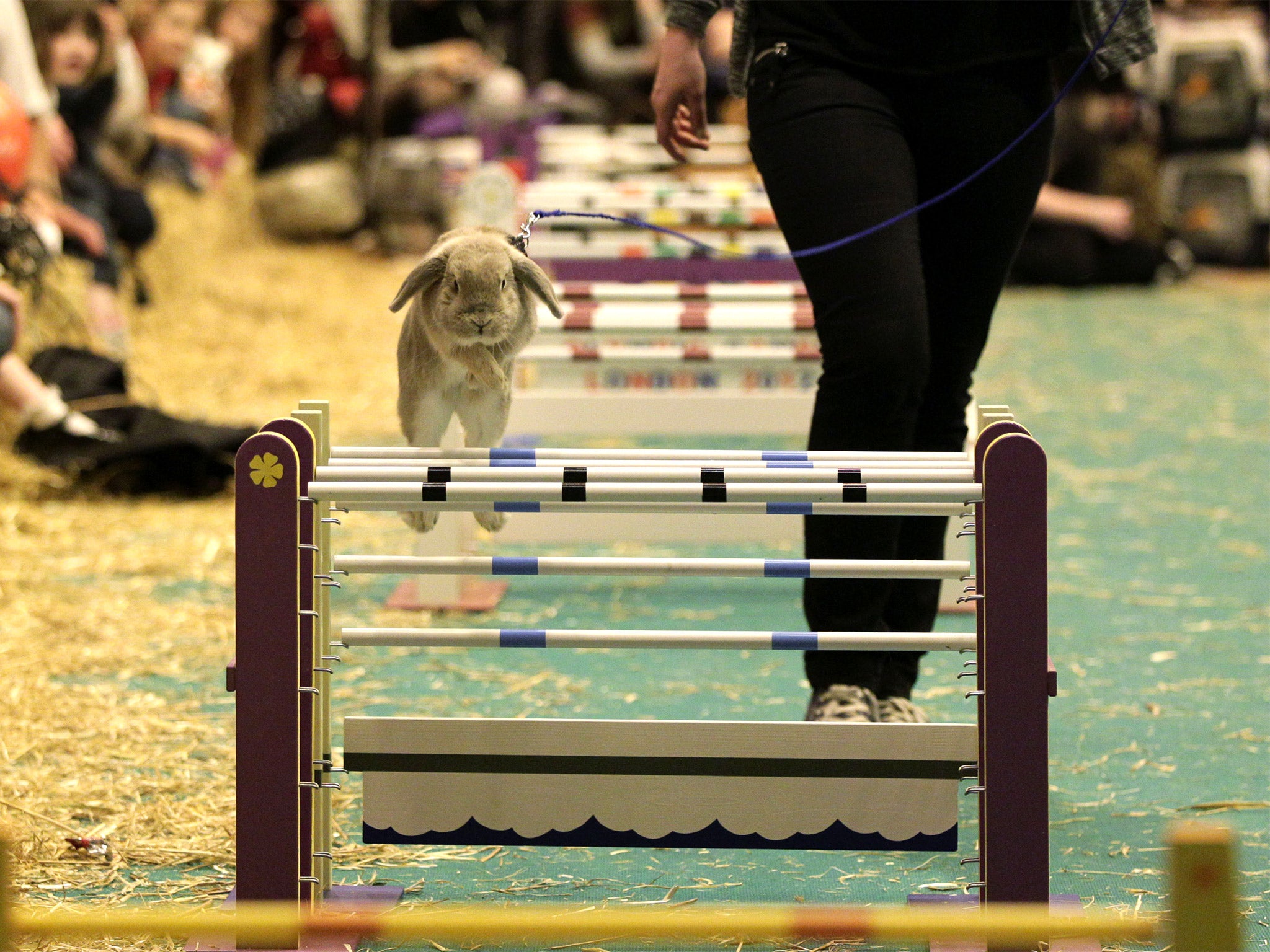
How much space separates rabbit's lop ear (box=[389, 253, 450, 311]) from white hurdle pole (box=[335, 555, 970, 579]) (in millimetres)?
292

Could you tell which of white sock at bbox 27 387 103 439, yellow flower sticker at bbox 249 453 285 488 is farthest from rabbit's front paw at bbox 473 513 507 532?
white sock at bbox 27 387 103 439

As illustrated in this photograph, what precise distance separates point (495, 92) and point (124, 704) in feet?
18.7

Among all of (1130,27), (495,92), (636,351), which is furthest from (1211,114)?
(1130,27)

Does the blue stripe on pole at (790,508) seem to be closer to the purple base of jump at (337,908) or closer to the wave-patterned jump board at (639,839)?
the wave-patterned jump board at (639,839)

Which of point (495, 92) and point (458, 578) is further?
point (495, 92)

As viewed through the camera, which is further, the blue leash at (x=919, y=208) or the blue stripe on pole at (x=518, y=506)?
the blue leash at (x=919, y=208)

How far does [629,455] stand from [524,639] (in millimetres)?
275

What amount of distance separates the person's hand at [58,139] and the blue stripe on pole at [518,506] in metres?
3.17

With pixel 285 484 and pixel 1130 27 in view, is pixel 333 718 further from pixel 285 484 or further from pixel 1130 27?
pixel 1130 27

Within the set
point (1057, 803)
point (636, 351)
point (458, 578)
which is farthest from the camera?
point (636, 351)

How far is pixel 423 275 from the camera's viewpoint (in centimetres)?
172

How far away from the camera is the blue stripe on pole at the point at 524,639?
159cm

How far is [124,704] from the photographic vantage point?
2.43 meters

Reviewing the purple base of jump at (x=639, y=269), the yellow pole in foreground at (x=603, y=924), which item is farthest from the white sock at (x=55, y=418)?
the yellow pole in foreground at (x=603, y=924)
